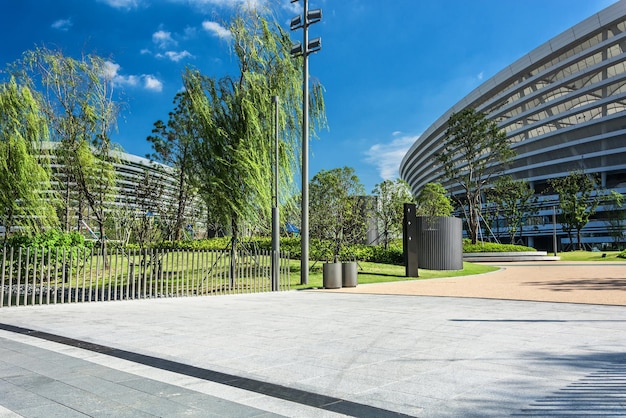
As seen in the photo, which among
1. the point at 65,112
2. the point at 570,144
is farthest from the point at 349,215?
the point at 570,144

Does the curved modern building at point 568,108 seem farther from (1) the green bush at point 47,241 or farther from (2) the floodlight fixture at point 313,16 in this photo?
(1) the green bush at point 47,241

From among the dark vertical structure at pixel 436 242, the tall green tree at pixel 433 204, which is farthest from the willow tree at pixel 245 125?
the tall green tree at pixel 433 204

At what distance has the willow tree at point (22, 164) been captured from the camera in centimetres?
1631

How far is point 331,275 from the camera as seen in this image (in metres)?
16.1

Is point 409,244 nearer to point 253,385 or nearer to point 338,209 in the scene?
point 338,209

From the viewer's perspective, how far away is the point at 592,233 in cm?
6756

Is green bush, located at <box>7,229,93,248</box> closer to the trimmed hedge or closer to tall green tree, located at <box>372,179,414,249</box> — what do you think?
the trimmed hedge

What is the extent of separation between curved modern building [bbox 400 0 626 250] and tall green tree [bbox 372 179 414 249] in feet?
130

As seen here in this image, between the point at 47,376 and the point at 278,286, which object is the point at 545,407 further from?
the point at 278,286

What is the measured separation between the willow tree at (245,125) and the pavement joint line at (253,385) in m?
9.99

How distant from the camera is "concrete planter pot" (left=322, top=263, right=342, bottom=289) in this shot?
16.1 m

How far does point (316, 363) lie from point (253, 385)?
3.48 ft

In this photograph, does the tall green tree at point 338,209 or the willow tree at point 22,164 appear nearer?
the willow tree at point 22,164

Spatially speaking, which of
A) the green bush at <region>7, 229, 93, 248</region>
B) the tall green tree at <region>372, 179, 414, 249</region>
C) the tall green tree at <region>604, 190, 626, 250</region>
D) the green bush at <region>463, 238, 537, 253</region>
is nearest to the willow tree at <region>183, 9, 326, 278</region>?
the green bush at <region>7, 229, 93, 248</region>
